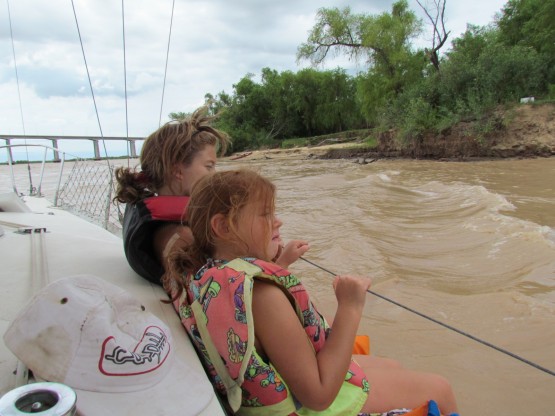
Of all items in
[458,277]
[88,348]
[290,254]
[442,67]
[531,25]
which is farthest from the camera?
[531,25]

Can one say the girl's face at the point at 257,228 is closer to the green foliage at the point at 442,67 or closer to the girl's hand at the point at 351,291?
the girl's hand at the point at 351,291

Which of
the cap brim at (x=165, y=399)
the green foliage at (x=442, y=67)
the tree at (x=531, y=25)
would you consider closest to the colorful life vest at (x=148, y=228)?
the cap brim at (x=165, y=399)

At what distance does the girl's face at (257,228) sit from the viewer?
110cm

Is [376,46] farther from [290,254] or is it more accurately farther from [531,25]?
[290,254]

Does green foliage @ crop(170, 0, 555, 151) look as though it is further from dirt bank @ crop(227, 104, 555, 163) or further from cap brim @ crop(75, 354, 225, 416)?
cap brim @ crop(75, 354, 225, 416)

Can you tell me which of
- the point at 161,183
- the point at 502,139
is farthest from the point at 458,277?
the point at 502,139

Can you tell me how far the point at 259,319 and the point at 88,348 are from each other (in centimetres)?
35

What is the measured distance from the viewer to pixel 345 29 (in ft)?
78.8

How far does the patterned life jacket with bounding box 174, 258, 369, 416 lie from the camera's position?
0.92m

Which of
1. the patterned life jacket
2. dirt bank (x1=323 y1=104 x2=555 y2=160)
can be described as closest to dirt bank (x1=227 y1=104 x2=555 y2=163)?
dirt bank (x1=323 y1=104 x2=555 y2=160)

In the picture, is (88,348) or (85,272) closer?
(88,348)

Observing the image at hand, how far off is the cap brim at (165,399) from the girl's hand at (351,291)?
1.28ft

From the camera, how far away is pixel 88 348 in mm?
785

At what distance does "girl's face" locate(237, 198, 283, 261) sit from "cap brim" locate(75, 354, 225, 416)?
0.33 m
